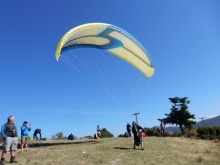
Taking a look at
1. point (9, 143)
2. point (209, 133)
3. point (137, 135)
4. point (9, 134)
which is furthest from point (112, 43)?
point (209, 133)

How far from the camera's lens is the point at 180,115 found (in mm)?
38062

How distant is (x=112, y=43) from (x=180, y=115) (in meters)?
25.1

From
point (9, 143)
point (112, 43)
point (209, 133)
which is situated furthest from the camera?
point (209, 133)

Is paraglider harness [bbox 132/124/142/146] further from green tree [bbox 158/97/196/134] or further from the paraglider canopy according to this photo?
green tree [bbox 158/97/196/134]

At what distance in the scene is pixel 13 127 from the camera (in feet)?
31.3

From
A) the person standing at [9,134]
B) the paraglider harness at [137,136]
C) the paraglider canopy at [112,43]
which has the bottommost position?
the paraglider harness at [137,136]

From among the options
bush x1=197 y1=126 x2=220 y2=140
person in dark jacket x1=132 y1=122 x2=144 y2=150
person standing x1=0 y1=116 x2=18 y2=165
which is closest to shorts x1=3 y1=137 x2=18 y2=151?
person standing x1=0 y1=116 x2=18 y2=165

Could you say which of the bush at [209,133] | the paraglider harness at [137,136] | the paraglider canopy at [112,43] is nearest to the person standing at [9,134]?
the paraglider canopy at [112,43]

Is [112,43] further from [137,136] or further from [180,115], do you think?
[180,115]

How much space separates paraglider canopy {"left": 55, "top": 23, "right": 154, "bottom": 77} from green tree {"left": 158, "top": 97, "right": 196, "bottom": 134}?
21.2 metres

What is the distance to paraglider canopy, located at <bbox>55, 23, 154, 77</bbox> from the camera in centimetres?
1576

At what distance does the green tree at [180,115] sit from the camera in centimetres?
3741

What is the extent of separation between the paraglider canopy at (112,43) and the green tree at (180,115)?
21170mm

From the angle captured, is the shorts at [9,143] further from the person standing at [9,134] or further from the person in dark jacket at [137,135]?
the person in dark jacket at [137,135]
